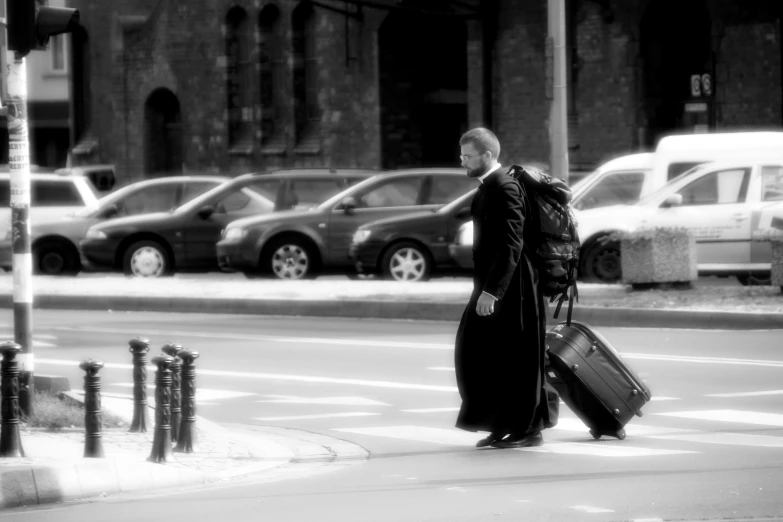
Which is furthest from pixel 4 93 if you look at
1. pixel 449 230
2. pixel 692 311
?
Result: pixel 449 230

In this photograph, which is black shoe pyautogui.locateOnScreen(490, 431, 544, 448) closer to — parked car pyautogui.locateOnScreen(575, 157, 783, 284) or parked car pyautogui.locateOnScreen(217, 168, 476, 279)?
parked car pyautogui.locateOnScreen(575, 157, 783, 284)

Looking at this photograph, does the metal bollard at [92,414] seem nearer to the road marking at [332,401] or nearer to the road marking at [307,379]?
the road marking at [332,401]

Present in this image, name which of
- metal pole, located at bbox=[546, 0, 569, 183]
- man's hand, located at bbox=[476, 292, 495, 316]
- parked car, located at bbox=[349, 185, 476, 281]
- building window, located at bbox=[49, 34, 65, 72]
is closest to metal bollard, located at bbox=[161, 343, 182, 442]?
man's hand, located at bbox=[476, 292, 495, 316]

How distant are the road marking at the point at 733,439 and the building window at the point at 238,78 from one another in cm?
3216

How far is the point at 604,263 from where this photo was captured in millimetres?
20625

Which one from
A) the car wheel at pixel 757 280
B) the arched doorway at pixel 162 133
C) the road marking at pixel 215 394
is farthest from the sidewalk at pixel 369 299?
the arched doorway at pixel 162 133

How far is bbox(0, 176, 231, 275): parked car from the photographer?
2623 cm

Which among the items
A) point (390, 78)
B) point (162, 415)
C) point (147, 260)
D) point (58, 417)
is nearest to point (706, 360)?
point (58, 417)

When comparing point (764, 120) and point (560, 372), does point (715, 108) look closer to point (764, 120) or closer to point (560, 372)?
point (764, 120)

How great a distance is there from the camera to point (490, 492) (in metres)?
7.76

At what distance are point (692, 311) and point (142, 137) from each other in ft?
95.0

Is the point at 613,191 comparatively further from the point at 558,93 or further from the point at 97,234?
the point at 97,234

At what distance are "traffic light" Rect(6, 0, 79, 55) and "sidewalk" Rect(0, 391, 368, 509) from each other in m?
2.10

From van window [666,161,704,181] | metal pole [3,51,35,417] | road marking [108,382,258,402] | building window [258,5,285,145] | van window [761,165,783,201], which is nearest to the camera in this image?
metal pole [3,51,35,417]
